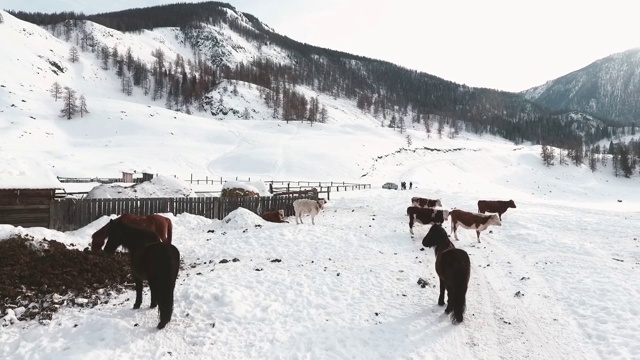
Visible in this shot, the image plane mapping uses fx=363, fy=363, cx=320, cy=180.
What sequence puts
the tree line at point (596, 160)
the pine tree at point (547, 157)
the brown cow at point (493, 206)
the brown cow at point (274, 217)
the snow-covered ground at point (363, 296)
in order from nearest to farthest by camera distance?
the snow-covered ground at point (363, 296)
the brown cow at point (274, 217)
the brown cow at point (493, 206)
the pine tree at point (547, 157)
the tree line at point (596, 160)

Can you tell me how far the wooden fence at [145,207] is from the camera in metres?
15.2

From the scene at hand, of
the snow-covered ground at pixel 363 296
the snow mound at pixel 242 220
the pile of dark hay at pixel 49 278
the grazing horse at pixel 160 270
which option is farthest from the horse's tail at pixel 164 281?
the snow mound at pixel 242 220

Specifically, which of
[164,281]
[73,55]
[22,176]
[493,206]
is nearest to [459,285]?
[164,281]

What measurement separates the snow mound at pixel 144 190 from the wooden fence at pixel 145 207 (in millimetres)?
3316

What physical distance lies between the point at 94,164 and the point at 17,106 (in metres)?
40.6

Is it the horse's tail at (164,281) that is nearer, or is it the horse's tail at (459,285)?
the horse's tail at (164,281)

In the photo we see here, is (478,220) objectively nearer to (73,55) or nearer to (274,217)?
(274,217)

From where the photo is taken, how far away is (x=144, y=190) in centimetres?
2145

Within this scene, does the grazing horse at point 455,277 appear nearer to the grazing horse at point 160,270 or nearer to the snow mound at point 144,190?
the grazing horse at point 160,270

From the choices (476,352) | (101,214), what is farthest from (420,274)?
(101,214)

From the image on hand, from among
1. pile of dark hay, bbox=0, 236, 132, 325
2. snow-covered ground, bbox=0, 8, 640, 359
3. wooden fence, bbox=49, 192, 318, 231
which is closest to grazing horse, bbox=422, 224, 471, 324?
snow-covered ground, bbox=0, 8, 640, 359

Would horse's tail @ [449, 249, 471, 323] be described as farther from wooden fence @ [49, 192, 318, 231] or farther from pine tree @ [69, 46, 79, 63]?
pine tree @ [69, 46, 79, 63]

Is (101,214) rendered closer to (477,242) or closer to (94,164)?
(477,242)

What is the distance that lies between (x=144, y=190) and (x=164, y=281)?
54.0ft
